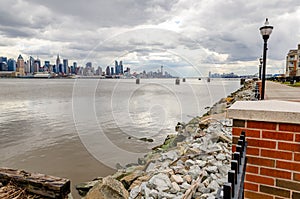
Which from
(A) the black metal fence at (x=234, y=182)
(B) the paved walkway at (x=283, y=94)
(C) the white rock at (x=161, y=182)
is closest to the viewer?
(A) the black metal fence at (x=234, y=182)

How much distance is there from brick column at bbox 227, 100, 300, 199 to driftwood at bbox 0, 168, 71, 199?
9.00ft

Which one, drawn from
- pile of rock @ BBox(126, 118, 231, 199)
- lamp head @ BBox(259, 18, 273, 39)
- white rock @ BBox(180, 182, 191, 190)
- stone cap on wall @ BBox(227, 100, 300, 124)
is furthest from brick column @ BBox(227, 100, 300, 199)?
lamp head @ BBox(259, 18, 273, 39)

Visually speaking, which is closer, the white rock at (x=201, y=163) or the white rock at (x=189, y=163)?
the white rock at (x=201, y=163)

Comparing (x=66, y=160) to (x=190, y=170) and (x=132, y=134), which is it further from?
(x=190, y=170)

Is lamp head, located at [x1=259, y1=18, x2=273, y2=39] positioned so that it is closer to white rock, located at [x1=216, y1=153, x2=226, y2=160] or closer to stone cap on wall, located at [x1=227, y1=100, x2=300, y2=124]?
white rock, located at [x1=216, y1=153, x2=226, y2=160]

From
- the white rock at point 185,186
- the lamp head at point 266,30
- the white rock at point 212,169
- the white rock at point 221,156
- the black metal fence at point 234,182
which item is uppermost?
the lamp head at point 266,30

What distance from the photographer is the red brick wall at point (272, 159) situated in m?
1.76

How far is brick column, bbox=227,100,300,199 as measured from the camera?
1751 mm

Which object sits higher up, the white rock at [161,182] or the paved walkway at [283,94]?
the paved walkway at [283,94]

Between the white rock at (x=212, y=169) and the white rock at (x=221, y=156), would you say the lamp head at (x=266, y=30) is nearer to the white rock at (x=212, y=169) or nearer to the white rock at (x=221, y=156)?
the white rock at (x=221, y=156)

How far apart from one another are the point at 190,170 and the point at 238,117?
2.36m

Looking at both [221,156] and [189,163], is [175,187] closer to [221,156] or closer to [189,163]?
[189,163]

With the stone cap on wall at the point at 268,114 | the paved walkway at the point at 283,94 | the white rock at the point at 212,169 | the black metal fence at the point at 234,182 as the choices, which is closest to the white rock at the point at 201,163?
the white rock at the point at 212,169

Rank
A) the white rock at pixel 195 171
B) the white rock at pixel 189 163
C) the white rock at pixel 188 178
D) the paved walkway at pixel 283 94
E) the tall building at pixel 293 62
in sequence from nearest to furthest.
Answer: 1. the white rock at pixel 188 178
2. the white rock at pixel 195 171
3. the white rock at pixel 189 163
4. the paved walkway at pixel 283 94
5. the tall building at pixel 293 62
